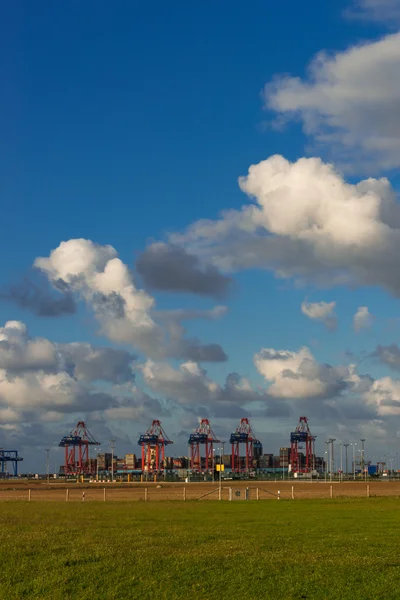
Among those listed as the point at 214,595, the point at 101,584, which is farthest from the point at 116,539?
the point at 214,595

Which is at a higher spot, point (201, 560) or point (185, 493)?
point (201, 560)

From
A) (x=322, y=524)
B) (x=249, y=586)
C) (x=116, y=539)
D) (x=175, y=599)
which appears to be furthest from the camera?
(x=322, y=524)

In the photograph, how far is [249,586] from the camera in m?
21.5

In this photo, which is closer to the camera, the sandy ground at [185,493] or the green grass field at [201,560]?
the green grass field at [201,560]

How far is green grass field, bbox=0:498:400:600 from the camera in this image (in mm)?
21156

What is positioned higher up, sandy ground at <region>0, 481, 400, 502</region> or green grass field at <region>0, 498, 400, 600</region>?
green grass field at <region>0, 498, 400, 600</region>

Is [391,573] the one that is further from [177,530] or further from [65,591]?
[177,530]

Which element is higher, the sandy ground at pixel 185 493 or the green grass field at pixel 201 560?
the green grass field at pixel 201 560

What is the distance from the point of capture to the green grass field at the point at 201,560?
69.4ft

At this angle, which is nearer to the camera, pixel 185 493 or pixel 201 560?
pixel 201 560

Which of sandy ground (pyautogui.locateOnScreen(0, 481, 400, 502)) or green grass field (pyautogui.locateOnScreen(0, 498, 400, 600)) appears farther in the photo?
sandy ground (pyautogui.locateOnScreen(0, 481, 400, 502))

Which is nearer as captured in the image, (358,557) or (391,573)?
(391,573)

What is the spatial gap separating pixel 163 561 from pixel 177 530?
1131 centimetres

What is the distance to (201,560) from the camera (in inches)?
993
